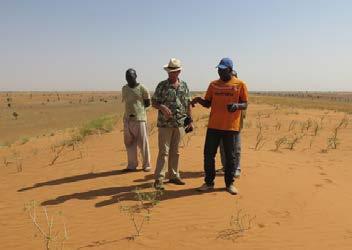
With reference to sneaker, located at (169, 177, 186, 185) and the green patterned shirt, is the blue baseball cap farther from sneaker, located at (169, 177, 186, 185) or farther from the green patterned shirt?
sneaker, located at (169, 177, 186, 185)

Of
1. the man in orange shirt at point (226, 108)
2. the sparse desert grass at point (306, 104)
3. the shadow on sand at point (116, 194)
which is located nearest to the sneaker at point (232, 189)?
the man in orange shirt at point (226, 108)

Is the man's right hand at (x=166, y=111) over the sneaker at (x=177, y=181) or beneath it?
over

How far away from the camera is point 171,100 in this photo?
20.3 feet

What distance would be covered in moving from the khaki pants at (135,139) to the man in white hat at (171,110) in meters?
1.23

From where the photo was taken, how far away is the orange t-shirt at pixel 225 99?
586 centimetres

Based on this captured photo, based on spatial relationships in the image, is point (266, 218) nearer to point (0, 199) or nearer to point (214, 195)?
point (214, 195)

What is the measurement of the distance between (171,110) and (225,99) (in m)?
0.80

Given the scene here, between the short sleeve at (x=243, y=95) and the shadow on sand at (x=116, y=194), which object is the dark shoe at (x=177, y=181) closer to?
the shadow on sand at (x=116, y=194)

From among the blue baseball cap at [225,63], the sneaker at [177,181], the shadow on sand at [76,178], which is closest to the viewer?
the blue baseball cap at [225,63]

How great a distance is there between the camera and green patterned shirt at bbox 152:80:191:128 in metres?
6.19

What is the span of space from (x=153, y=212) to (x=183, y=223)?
503 millimetres

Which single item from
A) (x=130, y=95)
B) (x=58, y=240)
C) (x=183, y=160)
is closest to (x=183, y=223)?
(x=58, y=240)

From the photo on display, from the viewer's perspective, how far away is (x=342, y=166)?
8.46 m

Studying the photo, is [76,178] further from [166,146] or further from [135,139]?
[166,146]
